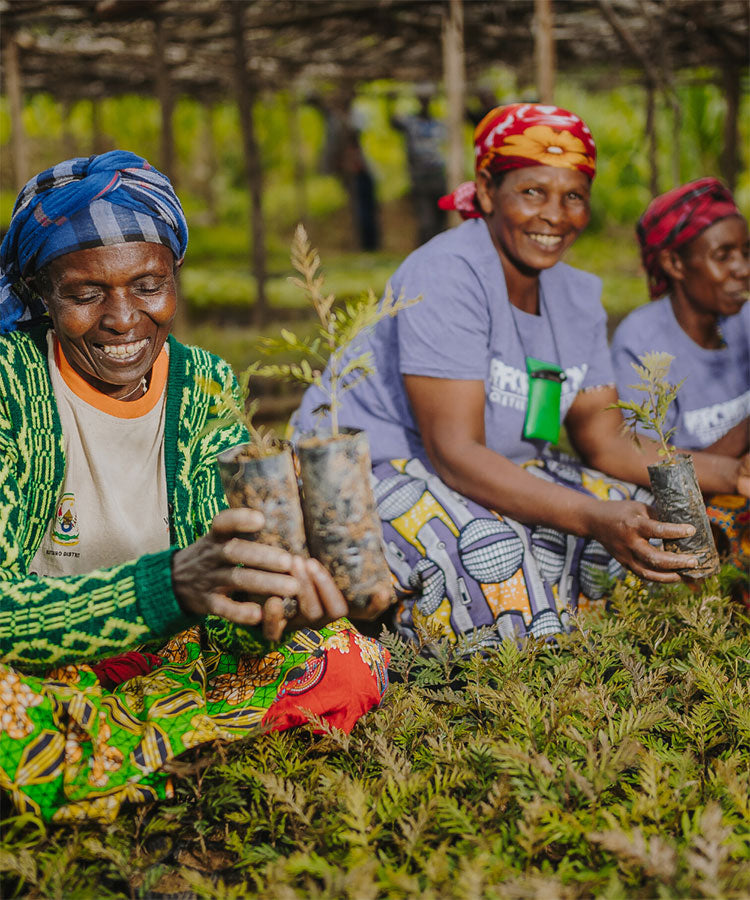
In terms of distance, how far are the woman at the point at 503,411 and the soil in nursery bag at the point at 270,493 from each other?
0.93 meters

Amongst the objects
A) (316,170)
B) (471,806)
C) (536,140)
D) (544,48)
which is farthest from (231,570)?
(316,170)

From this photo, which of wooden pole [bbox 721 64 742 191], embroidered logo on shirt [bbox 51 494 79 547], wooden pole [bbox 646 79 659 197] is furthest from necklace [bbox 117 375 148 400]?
wooden pole [bbox 721 64 742 191]

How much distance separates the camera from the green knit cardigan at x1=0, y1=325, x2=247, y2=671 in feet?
5.74

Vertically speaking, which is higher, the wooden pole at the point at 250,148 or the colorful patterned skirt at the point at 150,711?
the wooden pole at the point at 250,148

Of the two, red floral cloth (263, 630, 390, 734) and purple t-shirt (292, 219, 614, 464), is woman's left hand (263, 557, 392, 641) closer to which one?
red floral cloth (263, 630, 390, 734)

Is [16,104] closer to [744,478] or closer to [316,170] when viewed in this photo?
[744,478]

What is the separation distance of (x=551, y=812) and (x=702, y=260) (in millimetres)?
2317

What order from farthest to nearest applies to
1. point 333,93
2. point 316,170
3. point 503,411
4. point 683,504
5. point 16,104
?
point 316,170 → point 333,93 → point 16,104 → point 503,411 → point 683,504

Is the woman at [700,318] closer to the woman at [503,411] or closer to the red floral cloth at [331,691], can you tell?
the woman at [503,411]

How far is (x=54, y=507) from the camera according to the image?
211 centimetres

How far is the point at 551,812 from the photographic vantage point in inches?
69.4

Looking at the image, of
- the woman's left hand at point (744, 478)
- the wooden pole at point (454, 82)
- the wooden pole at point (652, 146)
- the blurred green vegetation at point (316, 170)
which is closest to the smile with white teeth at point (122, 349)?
the woman's left hand at point (744, 478)

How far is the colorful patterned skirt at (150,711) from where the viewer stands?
1.79 metres

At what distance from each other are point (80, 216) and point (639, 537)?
1535mm
